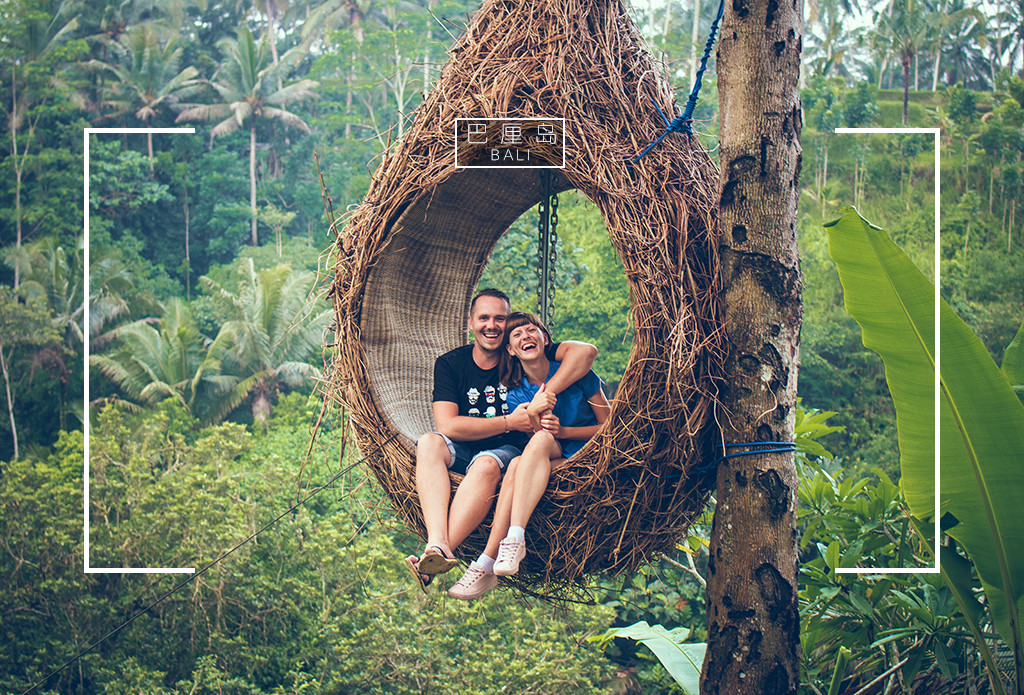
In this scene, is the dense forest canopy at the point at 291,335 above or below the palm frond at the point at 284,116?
below

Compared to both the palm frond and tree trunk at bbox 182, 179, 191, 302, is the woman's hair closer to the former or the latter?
tree trunk at bbox 182, 179, 191, 302

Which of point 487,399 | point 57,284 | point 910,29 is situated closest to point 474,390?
point 487,399

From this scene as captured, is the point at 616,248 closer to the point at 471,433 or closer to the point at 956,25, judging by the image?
the point at 471,433

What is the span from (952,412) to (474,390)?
1.32m

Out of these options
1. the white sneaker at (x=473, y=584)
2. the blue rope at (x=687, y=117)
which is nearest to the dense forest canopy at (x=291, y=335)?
the blue rope at (x=687, y=117)

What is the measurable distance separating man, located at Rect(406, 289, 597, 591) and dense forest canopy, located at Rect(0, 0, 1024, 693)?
0.26 meters

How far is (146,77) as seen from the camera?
18297mm

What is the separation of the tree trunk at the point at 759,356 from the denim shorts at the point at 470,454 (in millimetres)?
602

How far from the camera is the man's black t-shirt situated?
7.86 feet

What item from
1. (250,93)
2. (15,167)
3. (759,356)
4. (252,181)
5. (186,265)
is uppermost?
(250,93)

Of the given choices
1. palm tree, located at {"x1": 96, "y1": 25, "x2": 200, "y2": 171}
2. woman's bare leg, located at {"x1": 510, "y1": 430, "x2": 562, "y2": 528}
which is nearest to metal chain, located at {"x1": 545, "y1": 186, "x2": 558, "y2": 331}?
woman's bare leg, located at {"x1": 510, "y1": 430, "x2": 562, "y2": 528}

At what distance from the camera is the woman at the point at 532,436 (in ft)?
6.69

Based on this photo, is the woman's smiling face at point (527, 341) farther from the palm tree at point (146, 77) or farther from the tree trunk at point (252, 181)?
the palm tree at point (146, 77)

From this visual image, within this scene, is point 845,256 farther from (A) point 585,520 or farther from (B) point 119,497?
(B) point 119,497
